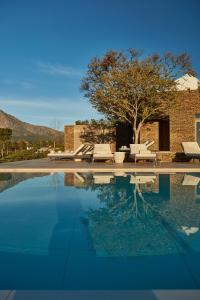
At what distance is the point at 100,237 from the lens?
3969mm

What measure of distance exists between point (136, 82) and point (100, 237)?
12227 mm

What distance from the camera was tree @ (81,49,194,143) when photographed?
1544 centimetres

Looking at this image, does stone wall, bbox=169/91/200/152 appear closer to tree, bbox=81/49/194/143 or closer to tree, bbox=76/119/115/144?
tree, bbox=81/49/194/143

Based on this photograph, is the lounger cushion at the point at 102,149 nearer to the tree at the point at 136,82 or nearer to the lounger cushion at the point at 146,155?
the lounger cushion at the point at 146,155

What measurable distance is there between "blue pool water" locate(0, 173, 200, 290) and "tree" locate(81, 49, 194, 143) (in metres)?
8.35

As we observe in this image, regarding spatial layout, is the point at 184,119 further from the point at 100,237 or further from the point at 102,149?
the point at 100,237

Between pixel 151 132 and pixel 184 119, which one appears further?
pixel 151 132

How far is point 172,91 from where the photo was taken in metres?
16.1

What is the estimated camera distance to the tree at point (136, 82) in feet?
50.6

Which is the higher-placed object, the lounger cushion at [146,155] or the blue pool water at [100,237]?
the lounger cushion at [146,155]

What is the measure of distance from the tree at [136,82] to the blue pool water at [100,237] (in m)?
8.35

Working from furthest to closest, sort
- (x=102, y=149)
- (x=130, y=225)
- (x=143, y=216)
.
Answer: (x=102, y=149) < (x=143, y=216) < (x=130, y=225)

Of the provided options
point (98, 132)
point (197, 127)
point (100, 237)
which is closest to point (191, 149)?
point (197, 127)

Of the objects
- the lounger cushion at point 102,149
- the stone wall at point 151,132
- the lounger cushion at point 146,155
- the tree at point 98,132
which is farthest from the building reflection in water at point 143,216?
the tree at point 98,132
